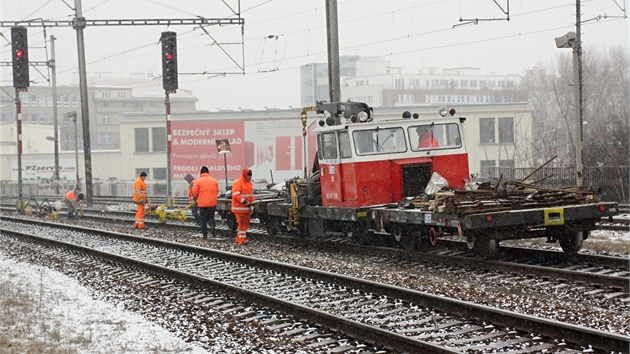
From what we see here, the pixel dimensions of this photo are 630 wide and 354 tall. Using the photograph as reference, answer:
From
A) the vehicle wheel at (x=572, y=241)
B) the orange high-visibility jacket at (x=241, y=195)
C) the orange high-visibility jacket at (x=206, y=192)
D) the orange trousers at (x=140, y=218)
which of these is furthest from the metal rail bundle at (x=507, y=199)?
the orange trousers at (x=140, y=218)

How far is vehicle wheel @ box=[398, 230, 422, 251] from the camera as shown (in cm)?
1326

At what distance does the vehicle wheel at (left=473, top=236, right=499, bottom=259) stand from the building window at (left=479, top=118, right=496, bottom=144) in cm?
4175

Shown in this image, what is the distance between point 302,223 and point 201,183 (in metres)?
2.51

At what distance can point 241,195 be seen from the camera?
52.3 feet

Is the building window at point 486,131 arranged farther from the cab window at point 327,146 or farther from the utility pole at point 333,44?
the cab window at point 327,146

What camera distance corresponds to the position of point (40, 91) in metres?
115

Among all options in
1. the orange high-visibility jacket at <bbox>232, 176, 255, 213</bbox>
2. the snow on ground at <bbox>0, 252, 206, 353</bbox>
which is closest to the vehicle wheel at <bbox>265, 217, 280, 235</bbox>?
the orange high-visibility jacket at <bbox>232, 176, 255, 213</bbox>

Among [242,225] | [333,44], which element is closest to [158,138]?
[333,44]

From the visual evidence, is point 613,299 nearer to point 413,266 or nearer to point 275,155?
point 413,266

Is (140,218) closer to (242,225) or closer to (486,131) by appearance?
(242,225)

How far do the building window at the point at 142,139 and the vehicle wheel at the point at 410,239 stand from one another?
45.8 metres

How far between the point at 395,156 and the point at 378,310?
597 centimetres

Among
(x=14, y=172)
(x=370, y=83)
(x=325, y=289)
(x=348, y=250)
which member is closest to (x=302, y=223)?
(x=348, y=250)

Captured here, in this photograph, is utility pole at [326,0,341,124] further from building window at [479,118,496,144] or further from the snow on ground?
Answer: building window at [479,118,496,144]
